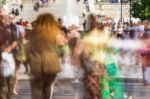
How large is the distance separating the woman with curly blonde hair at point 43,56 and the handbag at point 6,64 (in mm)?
1943

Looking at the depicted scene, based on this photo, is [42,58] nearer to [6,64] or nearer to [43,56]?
[43,56]

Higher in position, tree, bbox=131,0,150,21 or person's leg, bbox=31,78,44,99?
person's leg, bbox=31,78,44,99

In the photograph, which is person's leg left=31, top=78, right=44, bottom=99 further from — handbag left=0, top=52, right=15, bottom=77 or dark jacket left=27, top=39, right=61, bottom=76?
handbag left=0, top=52, right=15, bottom=77

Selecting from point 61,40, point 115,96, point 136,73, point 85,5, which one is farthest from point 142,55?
point 85,5

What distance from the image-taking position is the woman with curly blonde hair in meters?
12.2

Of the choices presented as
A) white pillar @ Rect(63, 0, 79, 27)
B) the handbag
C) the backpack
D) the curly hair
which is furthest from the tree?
the backpack

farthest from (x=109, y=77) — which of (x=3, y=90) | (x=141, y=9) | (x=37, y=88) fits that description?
(x=141, y=9)

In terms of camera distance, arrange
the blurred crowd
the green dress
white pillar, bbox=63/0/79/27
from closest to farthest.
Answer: the blurred crowd
the green dress
white pillar, bbox=63/0/79/27

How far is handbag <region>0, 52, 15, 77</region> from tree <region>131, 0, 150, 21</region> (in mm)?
43314

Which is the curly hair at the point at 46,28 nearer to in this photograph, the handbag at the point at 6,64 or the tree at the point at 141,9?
the handbag at the point at 6,64

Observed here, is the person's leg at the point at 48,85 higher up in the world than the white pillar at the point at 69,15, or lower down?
higher up

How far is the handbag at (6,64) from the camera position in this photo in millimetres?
14242

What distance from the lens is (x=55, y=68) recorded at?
1227 cm

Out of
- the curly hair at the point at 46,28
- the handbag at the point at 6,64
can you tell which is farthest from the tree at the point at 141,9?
the curly hair at the point at 46,28
